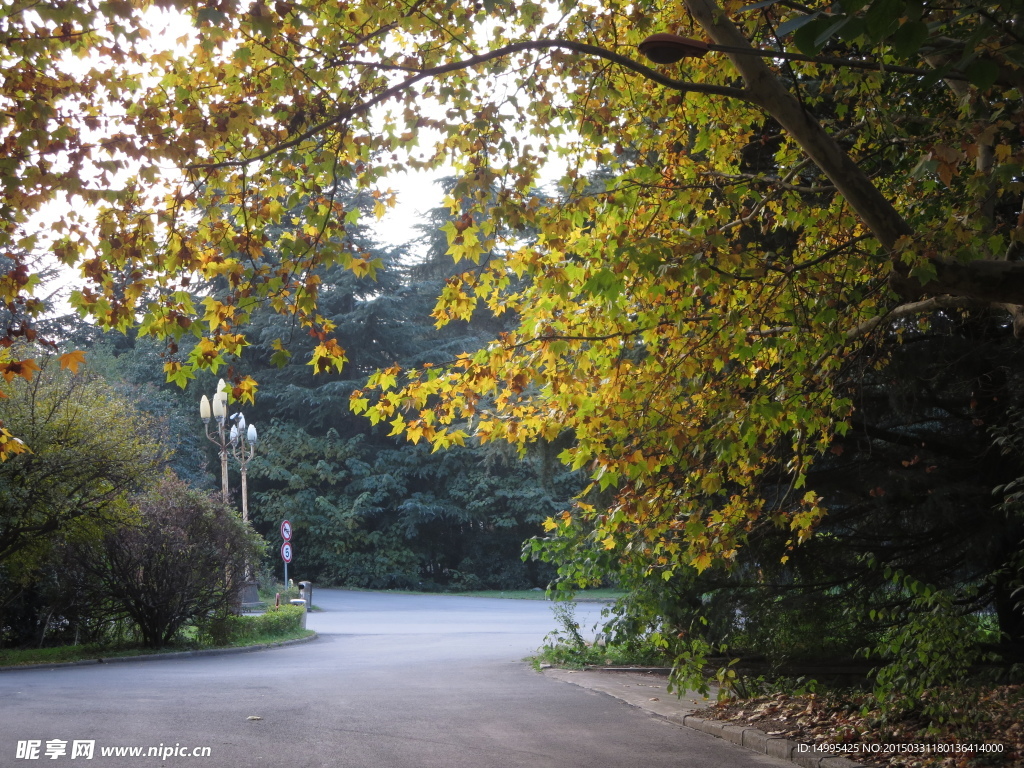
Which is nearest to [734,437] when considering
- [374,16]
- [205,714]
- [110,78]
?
[374,16]

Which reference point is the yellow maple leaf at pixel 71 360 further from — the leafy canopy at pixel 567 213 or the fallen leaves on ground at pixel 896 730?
the fallen leaves on ground at pixel 896 730

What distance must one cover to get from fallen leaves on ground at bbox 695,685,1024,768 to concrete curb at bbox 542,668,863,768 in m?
0.16

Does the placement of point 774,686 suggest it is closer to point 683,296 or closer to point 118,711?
point 683,296

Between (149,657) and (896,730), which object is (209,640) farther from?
(896,730)

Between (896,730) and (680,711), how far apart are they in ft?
9.64

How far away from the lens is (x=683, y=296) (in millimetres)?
7586

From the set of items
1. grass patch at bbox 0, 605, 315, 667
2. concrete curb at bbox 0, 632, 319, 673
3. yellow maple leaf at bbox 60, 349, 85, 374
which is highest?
yellow maple leaf at bbox 60, 349, 85, 374

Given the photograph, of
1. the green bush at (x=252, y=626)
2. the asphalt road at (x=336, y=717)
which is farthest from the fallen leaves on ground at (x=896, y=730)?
the green bush at (x=252, y=626)

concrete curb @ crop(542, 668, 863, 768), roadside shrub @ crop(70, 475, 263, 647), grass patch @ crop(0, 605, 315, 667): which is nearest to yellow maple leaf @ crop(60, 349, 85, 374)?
concrete curb @ crop(542, 668, 863, 768)

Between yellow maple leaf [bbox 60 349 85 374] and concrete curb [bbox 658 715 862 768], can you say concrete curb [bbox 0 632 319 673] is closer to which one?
yellow maple leaf [bbox 60 349 85 374]

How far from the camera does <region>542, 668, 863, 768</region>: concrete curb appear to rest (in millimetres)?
7219

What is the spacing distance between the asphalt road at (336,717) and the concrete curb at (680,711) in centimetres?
16

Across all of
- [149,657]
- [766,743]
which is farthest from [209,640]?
[766,743]

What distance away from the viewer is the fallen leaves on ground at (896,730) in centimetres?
643
